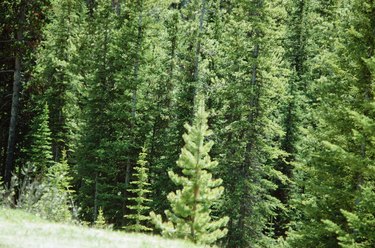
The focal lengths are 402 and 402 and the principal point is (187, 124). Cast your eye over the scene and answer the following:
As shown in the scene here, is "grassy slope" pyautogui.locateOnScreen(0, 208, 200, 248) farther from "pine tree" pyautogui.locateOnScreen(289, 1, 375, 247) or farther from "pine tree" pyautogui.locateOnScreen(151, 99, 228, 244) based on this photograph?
"pine tree" pyautogui.locateOnScreen(289, 1, 375, 247)

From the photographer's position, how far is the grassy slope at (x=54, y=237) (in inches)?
409

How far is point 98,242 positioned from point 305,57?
133 ft

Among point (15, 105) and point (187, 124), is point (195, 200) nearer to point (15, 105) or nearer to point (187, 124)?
point (187, 124)

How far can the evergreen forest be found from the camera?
1714 centimetres

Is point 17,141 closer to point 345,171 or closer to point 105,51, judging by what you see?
point 105,51

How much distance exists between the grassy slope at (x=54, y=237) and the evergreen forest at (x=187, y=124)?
3.14m

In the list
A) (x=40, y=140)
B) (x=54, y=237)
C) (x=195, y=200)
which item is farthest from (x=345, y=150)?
(x=40, y=140)

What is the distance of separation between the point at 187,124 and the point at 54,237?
869 centimetres

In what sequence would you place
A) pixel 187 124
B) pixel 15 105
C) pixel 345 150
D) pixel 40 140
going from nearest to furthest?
1. pixel 345 150
2. pixel 187 124
3. pixel 15 105
4. pixel 40 140

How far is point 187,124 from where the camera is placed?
18438 mm

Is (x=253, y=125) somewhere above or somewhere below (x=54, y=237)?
above

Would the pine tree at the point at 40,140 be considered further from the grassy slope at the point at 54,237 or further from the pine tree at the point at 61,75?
the grassy slope at the point at 54,237

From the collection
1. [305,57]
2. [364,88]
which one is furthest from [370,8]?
[305,57]

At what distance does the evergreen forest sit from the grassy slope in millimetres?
3137
